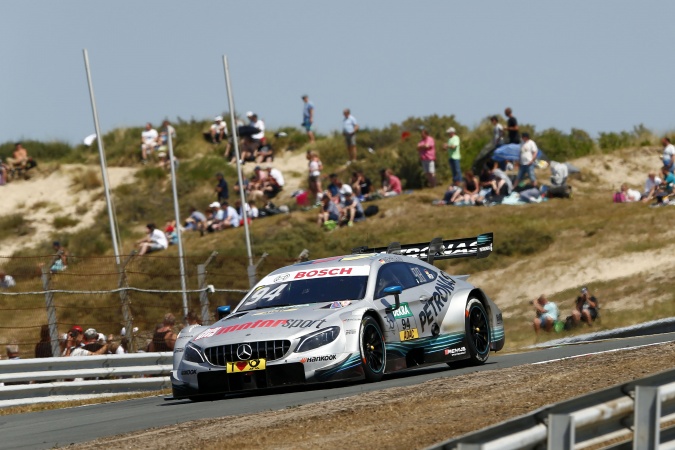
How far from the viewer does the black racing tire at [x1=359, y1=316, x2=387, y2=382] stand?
41.3ft

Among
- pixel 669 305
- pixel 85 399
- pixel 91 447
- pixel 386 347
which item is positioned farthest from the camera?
pixel 669 305

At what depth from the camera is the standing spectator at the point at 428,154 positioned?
37.8 meters


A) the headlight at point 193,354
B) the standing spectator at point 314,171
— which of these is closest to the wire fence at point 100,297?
the headlight at point 193,354

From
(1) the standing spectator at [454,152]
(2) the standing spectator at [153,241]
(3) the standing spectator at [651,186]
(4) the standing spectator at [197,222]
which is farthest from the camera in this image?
(4) the standing spectator at [197,222]

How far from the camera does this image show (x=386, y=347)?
43.1 feet

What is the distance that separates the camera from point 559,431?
569 cm

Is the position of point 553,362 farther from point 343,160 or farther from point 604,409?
point 343,160

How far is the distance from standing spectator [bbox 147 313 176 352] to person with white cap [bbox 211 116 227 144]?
33.8 metres

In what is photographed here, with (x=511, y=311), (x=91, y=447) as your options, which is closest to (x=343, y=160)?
(x=511, y=311)

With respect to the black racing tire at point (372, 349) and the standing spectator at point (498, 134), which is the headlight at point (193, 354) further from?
the standing spectator at point (498, 134)

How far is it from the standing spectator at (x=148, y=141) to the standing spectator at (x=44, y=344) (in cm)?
3398

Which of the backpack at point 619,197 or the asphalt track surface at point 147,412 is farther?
the backpack at point 619,197

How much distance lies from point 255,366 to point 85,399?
4136 millimetres

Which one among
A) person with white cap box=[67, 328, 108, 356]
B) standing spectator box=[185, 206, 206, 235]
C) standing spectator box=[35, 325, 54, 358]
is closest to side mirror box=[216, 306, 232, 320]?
standing spectator box=[35, 325, 54, 358]
